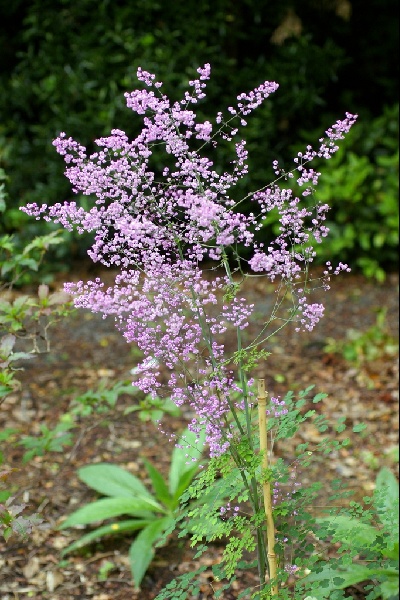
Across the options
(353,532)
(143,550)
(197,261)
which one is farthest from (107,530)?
(197,261)

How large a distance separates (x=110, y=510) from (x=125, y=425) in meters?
1.17

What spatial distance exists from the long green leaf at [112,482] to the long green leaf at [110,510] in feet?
0.32

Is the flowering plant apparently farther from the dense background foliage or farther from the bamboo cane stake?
the dense background foliage

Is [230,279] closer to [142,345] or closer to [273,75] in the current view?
[142,345]

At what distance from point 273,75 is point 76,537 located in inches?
161

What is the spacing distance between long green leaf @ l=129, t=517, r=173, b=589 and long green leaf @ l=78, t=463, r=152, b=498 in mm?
275

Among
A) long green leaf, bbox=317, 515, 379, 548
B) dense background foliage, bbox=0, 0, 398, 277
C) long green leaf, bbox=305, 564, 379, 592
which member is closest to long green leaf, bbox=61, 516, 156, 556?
long green leaf, bbox=317, 515, 379, 548

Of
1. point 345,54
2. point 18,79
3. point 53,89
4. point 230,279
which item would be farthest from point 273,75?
point 230,279

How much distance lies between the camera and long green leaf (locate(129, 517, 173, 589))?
106 inches

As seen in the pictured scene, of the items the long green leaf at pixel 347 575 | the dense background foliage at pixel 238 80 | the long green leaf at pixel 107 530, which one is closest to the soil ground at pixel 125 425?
the long green leaf at pixel 107 530

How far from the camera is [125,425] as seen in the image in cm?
414

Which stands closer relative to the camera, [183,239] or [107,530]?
[183,239]

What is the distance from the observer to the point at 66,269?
643 cm

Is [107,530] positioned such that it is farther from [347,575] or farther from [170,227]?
[170,227]
